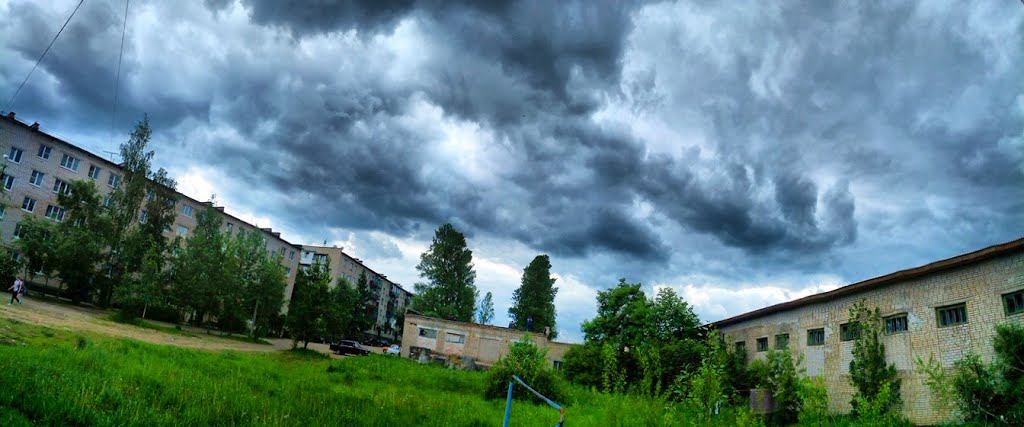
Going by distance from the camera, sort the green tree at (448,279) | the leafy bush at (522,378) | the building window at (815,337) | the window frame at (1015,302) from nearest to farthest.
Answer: the window frame at (1015,302)
the leafy bush at (522,378)
the building window at (815,337)
the green tree at (448,279)

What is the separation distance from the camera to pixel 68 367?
13.0 m

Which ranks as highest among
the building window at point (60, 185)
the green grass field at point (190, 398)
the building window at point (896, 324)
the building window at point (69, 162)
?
the building window at point (69, 162)

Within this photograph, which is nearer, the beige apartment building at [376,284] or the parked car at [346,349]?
the parked car at [346,349]

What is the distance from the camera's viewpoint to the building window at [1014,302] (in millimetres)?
16094

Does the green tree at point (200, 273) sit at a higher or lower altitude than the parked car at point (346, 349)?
higher

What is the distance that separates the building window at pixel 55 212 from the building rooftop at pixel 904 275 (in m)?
61.7

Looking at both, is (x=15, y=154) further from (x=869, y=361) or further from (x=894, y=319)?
(x=894, y=319)

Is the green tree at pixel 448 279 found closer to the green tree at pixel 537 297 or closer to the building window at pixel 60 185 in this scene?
the green tree at pixel 537 297

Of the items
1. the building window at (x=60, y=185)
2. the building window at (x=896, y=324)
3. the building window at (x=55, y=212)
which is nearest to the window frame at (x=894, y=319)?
the building window at (x=896, y=324)

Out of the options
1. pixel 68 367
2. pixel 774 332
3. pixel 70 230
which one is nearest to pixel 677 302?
pixel 774 332

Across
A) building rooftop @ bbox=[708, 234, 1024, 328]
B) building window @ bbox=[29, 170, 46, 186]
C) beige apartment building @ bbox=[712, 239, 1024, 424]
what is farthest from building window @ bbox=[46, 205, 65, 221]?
beige apartment building @ bbox=[712, 239, 1024, 424]

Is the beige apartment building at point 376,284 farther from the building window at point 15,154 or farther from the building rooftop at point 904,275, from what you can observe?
the building rooftop at point 904,275

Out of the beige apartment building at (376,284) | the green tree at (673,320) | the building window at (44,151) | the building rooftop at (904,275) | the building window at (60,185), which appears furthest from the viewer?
the beige apartment building at (376,284)

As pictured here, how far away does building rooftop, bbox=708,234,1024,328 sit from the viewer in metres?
16.7
